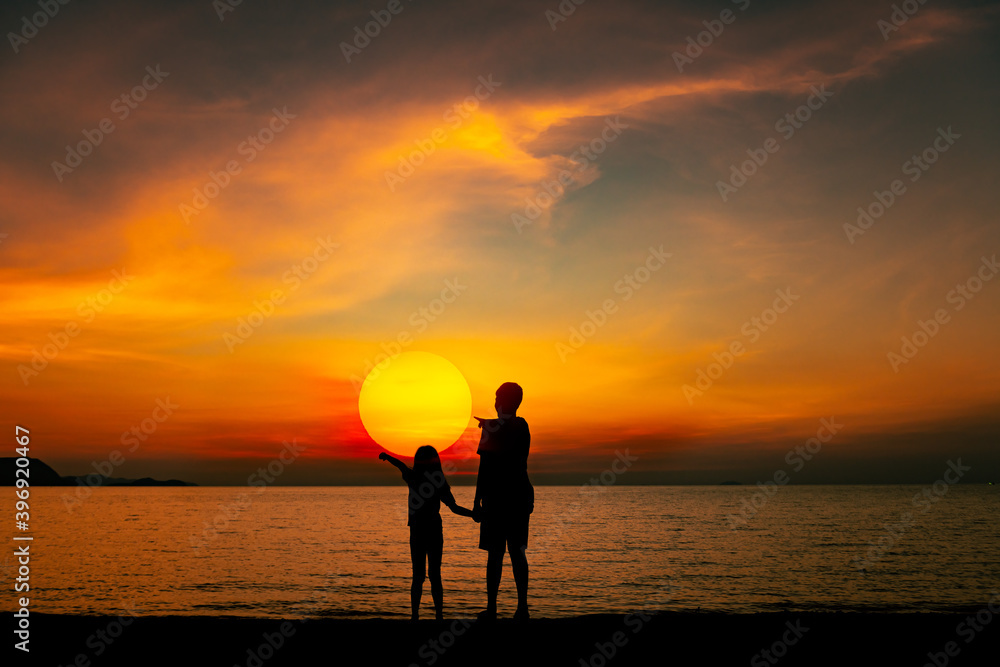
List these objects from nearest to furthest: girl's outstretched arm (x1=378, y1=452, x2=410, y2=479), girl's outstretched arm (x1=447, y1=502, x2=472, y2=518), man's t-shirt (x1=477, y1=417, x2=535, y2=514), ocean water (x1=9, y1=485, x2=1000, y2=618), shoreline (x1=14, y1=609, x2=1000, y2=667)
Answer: shoreline (x1=14, y1=609, x2=1000, y2=667)
man's t-shirt (x1=477, y1=417, x2=535, y2=514)
girl's outstretched arm (x1=447, y1=502, x2=472, y2=518)
girl's outstretched arm (x1=378, y1=452, x2=410, y2=479)
ocean water (x1=9, y1=485, x2=1000, y2=618)

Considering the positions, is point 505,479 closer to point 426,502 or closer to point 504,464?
point 504,464

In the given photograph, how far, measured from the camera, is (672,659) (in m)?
7.60

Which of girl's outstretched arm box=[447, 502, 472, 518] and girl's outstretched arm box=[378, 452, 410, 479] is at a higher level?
girl's outstretched arm box=[378, 452, 410, 479]

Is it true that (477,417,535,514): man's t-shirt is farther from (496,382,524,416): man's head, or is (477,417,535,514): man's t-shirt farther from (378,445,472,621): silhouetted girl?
(378,445,472,621): silhouetted girl

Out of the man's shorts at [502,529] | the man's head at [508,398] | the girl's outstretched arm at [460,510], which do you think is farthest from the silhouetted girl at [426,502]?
the man's head at [508,398]

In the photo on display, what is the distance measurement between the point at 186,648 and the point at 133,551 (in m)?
37.3

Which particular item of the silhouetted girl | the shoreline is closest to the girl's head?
the silhouetted girl

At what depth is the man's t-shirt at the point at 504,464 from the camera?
25.9 feet

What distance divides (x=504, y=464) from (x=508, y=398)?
2.69 ft

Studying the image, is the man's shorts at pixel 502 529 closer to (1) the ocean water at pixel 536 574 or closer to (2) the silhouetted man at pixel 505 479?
(2) the silhouetted man at pixel 505 479

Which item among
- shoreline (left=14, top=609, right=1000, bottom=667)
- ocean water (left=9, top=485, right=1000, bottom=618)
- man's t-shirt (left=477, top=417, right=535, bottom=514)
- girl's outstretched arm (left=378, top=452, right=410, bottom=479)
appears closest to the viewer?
shoreline (left=14, top=609, right=1000, bottom=667)

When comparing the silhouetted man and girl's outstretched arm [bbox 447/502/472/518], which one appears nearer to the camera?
the silhouetted man

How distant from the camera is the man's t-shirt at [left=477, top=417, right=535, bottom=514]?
25.9ft

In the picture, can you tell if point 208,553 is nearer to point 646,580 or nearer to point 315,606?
point 315,606
